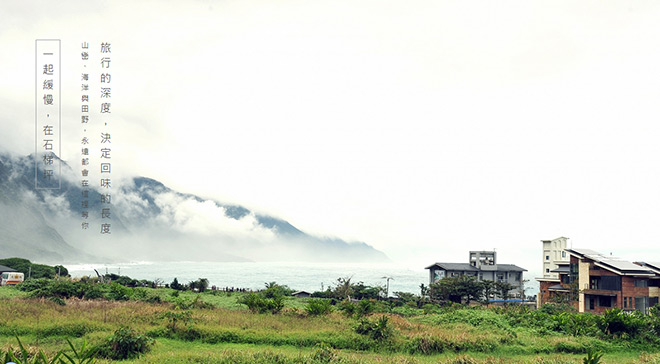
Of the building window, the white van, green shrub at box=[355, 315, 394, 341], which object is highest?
green shrub at box=[355, 315, 394, 341]

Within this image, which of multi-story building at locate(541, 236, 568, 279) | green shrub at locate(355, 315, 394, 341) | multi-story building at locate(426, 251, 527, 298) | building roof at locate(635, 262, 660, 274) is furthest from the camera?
multi-story building at locate(426, 251, 527, 298)

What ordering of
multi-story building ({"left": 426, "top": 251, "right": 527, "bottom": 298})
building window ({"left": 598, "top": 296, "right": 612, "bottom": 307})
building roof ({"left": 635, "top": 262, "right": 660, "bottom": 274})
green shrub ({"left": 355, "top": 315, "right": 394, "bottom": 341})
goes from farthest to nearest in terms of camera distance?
multi-story building ({"left": 426, "top": 251, "right": 527, "bottom": 298}) < building roof ({"left": 635, "top": 262, "right": 660, "bottom": 274}) < building window ({"left": 598, "top": 296, "right": 612, "bottom": 307}) < green shrub ({"left": 355, "top": 315, "right": 394, "bottom": 341})

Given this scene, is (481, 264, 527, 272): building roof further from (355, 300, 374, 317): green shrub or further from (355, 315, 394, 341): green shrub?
(355, 315, 394, 341): green shrub

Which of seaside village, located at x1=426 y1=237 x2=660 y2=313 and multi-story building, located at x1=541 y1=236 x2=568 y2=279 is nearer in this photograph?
seaside village, located at x1=426 y1=237 x2=660 y2=313

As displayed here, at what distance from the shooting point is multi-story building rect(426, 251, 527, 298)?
82000 mm

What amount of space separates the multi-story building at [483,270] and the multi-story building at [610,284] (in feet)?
99.8

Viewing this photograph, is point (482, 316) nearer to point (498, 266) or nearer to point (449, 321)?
point (449, 321)

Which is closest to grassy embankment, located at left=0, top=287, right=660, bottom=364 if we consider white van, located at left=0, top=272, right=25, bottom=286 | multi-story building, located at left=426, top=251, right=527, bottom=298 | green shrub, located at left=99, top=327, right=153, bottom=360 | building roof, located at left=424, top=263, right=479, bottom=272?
green shrub, located at left=99, top=327, right=153, bottom=360

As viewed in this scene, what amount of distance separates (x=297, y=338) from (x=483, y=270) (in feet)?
219

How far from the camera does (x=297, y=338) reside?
2270cm

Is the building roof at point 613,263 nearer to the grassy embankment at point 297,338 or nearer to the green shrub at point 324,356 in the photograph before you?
the grassy embankment at point 297,338

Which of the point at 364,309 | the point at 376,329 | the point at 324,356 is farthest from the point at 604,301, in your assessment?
the point at 324,356

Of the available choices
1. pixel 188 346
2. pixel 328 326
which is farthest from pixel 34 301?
pixel 328 326

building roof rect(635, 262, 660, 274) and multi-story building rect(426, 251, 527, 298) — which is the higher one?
building roof rect(635, 262, 660, 274)
